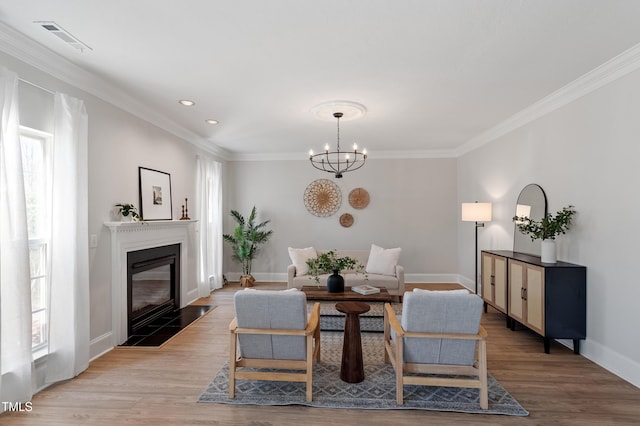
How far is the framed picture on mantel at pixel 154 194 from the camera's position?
3977 millimetres

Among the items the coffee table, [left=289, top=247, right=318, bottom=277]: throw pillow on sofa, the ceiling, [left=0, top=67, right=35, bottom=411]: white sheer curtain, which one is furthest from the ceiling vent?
[left=289, top=247, right=318, bottom=277]: throw pillow on sofa

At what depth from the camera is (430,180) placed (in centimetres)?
657

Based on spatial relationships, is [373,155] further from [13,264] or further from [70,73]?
[13,264]

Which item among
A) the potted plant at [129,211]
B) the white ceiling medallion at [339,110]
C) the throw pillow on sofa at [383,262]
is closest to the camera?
the potted plant at [129,211]

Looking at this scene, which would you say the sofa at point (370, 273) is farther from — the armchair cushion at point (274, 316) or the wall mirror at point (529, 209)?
the armchair cushion at point (274, 316)

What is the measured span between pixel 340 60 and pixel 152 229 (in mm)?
3048

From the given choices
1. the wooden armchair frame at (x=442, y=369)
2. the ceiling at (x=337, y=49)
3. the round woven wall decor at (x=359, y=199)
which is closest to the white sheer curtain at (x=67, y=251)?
the ceiling at (x=337, y=49)

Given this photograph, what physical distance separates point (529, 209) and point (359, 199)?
3.20 meters

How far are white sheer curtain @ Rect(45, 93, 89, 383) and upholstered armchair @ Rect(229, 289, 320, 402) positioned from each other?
4.90 feet

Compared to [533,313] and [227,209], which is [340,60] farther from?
[227,209]

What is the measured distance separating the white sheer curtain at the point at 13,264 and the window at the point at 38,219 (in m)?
0.38

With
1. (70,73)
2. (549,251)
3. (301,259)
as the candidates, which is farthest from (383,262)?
(70,73)

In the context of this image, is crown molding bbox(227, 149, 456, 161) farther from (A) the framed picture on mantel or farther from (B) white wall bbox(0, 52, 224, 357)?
(B) white wall bbox(0, 52, 224, 357)

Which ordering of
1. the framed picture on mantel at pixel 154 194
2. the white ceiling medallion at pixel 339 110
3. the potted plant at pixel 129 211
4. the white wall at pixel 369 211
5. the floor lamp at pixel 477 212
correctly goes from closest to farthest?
the potted plant at pixel 129 211
the white ceiling medallion at pixel 339 110
the framed picture on mantel at pixel 154 194
the floor lamp at pixel 477 212
the white wall at pixel 369 211
